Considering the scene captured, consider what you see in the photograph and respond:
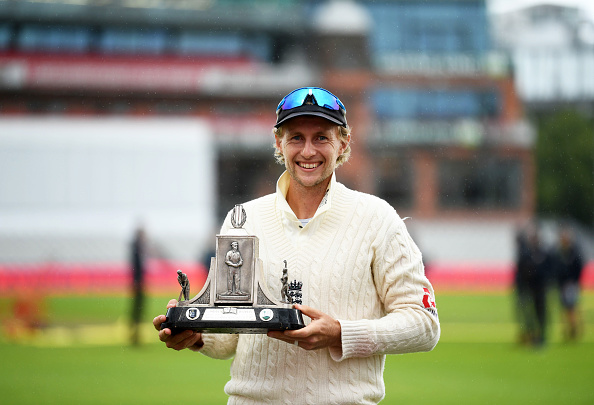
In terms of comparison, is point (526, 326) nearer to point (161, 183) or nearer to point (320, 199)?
point (320, 199)

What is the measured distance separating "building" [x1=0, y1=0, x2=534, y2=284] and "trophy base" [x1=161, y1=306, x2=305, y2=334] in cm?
2028

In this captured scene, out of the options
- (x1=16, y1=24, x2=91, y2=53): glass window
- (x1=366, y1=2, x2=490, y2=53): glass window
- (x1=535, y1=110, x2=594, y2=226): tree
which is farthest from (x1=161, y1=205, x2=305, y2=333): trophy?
(x1=535, y1=110, x2=594, y2=226): tree

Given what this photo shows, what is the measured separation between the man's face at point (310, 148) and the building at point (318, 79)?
66.1 feet

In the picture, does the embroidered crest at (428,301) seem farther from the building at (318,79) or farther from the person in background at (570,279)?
the building at (318,79)

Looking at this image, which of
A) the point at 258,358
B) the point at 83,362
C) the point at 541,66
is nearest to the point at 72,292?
the point at 83,362

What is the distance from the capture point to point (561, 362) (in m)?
7.46

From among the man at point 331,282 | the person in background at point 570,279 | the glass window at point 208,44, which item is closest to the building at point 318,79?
the glass window at point 208,44

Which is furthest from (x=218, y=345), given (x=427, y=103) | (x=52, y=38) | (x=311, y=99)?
(x=427, y=103)

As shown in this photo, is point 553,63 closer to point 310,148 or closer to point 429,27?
point 429,27

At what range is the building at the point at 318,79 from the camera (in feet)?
75.4

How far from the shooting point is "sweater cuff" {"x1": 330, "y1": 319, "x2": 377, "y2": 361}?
65.0 inches

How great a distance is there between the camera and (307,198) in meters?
1.81

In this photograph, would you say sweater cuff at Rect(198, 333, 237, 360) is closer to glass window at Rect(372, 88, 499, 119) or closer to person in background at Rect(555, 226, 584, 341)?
person in background at Rect(555, 226, 584, 341)

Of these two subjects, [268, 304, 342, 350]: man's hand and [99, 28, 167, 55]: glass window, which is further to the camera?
[99, 28, 167, 55]: glass window
